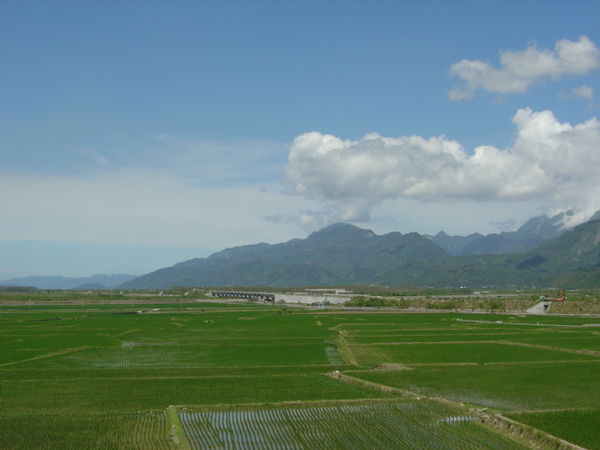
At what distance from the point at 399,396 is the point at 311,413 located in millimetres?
5538

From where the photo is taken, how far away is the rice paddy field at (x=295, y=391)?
2191cm

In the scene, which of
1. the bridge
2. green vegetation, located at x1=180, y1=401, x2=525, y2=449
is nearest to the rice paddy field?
green vegetation, located at x1=180, y1=401, x2=525, y2=449

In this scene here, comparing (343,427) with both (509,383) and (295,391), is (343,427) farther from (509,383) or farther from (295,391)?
(509,383)

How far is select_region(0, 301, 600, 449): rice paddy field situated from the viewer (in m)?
21.9

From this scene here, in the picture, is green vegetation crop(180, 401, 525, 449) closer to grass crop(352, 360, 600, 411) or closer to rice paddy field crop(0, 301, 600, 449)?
rice paddy field crop(0, 301, 600, 449)

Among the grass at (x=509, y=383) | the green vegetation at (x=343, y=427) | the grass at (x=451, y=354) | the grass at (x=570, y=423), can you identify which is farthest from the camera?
the grass at (x=451, y=354)

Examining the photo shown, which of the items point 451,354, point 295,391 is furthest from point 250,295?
point 295,391

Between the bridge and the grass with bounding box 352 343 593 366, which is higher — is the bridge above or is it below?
above

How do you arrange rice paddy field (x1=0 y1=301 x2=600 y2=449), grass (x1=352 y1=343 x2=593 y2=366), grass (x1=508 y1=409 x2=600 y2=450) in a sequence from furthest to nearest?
1. grass (x1=352 y1=343 x2=593 y2=366)
2. rice paddy field (x1=0 y1=301 x2=600 y2=449)
3. grass (x1=508 y1=409 x2=600 y2=450)

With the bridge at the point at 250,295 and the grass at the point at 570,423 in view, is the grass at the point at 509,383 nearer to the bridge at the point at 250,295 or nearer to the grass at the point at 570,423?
the grass at the point at 570,423

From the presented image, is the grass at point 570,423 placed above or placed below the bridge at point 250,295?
below

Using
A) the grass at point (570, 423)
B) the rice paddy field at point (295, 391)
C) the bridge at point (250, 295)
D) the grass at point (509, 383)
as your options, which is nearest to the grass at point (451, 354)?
the rice paddy field at point (295, 391)

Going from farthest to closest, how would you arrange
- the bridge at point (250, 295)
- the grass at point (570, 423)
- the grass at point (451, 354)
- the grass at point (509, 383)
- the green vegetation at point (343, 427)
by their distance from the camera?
the bridge at point (250, 295), the grass at point (451, 354), the grass at point (509, 383), the green vegetation at point (343, 427), the grass at point (570, 423)

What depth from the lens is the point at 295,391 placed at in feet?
97.6
